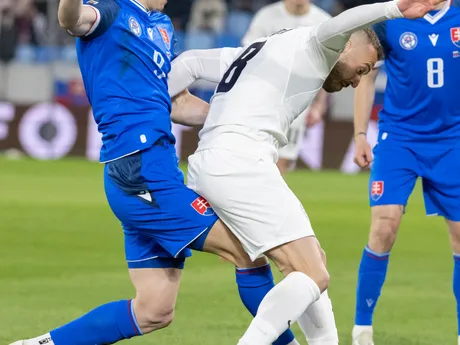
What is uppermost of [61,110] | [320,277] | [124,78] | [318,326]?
[124,78]

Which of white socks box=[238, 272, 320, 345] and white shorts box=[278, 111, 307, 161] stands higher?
white socks box=[238, 272, 320, 345]

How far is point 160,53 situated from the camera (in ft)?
15.5

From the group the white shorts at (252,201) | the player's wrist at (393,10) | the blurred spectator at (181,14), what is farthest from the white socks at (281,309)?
the blurred spectator at (181,14)

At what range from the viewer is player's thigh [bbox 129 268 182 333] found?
15.4 feet

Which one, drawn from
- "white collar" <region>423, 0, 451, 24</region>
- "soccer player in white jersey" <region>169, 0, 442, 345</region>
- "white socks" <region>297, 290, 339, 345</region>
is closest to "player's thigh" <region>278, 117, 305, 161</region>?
"white collar" <region>423, 0, 451, 24</region>

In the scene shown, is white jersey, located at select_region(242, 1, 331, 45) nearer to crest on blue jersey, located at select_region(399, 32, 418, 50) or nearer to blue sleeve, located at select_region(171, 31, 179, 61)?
crest on blue jersey, located at select_region(399, 32, 418, 50)

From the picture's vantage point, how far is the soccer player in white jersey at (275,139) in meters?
4.41

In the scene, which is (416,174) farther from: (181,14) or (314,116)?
(181,14)

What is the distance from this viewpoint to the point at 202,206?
4598mm

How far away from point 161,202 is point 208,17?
15.3m

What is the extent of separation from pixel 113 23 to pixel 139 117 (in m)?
0.41

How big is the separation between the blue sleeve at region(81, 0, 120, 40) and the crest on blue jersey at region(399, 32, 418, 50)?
1.99 metres

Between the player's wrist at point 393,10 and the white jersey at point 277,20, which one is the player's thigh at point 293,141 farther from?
the player's wrist at point 393,10

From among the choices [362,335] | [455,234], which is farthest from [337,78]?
[362,335]
